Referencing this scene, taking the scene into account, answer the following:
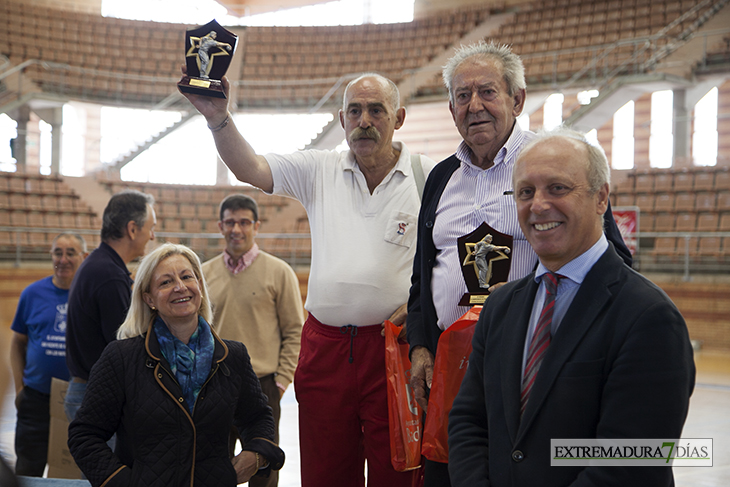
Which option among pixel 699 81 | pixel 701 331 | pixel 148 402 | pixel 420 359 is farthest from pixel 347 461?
pixel 699 81

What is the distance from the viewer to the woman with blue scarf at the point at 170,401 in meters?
1.99

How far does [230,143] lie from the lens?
85.0 inches

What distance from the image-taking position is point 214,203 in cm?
1258

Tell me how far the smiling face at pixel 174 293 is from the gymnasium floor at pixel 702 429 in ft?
2.71

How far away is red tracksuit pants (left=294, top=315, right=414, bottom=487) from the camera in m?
2.22

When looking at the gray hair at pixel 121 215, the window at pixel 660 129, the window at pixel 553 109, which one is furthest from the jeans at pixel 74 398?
the window at pixel 553 109

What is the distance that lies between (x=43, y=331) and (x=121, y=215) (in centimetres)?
96

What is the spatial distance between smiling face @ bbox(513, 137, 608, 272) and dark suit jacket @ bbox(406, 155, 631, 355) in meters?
0.52

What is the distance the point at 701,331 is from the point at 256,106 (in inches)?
401

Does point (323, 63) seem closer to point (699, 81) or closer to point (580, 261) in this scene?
point (699, 81)

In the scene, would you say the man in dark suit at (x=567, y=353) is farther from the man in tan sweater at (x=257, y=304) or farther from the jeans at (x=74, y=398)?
the man in tan sweater at (x=257, y=304)

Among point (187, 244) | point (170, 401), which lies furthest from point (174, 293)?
point (187, 244)

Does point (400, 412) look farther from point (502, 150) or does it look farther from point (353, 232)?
point (502, 150)

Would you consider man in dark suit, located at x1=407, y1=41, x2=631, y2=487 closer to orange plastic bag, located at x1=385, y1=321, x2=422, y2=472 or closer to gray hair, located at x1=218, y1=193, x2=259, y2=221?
orange plastic bag, located at x1=385, y1=321, x2=422, y2=472
